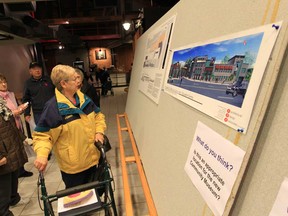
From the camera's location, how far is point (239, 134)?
0.70 meters

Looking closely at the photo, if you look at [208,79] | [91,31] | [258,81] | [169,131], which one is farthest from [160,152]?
[91,31]

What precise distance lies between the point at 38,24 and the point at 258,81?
774 cm

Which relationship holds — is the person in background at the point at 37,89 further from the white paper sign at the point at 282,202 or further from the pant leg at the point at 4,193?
the white paper sign at the point at 282,202

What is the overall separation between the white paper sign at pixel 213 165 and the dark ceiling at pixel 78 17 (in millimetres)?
3611

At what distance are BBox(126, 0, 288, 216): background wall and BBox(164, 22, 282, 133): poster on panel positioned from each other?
0.02m

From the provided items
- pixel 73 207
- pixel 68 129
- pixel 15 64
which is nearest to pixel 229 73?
pixel 68 129

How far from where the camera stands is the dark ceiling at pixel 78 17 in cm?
500

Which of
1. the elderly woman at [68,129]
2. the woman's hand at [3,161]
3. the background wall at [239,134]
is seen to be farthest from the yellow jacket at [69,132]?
the background wall at [239,134]

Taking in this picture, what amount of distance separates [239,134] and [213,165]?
176 millimetres

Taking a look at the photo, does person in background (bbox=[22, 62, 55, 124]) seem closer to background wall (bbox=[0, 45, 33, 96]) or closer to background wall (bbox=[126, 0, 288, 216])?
background wall (bbox=[126, 0, 288, 216])

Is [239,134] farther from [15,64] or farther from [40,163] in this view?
[15,64]

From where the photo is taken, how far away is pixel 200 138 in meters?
0.95

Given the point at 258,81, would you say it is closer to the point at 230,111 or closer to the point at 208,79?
the point at 230,111

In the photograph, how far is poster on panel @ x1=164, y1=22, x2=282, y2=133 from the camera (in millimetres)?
659
